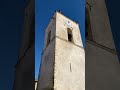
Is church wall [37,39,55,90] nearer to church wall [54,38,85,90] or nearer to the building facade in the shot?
church wall [54,38,85,90]

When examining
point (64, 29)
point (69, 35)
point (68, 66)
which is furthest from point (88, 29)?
point (68, 66)

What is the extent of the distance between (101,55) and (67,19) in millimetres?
2588

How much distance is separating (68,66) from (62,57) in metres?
0.46

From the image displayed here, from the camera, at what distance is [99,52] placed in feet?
46.3

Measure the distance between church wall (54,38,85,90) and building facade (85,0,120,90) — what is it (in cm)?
71

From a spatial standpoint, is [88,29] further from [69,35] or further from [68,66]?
[68,66]

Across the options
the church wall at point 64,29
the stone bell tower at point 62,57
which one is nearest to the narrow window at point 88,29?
the church wall at point 64,29

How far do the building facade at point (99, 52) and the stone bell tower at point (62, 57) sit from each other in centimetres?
84

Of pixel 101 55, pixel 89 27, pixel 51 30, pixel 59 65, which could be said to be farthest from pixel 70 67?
pixel 89 27

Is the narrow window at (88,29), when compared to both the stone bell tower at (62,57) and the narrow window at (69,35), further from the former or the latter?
the stone bell tower at (62,57)

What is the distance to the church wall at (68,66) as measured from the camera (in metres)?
10.7

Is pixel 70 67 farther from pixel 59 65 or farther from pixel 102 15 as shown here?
pixel 102 15

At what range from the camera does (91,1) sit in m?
16.8

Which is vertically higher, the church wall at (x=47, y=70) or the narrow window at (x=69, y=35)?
the narrow window at (x=69, y=35)
